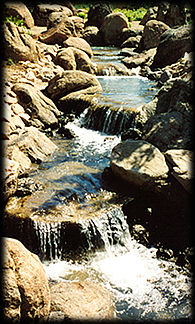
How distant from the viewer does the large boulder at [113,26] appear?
86.0 feet

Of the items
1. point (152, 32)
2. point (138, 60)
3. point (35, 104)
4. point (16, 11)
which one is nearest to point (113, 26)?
point (152, 32)

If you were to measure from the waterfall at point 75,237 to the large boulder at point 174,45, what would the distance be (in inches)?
553

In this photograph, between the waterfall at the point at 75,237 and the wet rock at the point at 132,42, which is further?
the wet rock at the point at 132,42

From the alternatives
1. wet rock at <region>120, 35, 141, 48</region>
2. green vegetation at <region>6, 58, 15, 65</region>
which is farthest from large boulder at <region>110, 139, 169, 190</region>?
wet rock at <region>120, 35, 141, 48</region>

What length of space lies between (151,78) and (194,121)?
1032cm

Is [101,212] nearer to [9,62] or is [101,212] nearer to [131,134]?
[131,134]

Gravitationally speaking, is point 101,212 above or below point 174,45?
below

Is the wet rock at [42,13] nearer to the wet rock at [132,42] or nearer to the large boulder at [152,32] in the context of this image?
the wet rock at [132,42]

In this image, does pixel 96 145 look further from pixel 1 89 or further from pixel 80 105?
pixel 1 89

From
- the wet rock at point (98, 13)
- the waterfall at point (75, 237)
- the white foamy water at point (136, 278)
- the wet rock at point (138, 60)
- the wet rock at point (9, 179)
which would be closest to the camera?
the white foamy water at point (136, 278)

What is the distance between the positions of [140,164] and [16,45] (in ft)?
33.2

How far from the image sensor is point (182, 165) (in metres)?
6.11

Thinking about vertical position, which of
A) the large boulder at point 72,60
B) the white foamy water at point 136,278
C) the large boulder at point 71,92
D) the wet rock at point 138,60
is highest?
the wet rock at point 138,60

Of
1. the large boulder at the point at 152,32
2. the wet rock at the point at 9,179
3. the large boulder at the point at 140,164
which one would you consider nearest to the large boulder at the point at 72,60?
the large boulder at the point at 140,164
